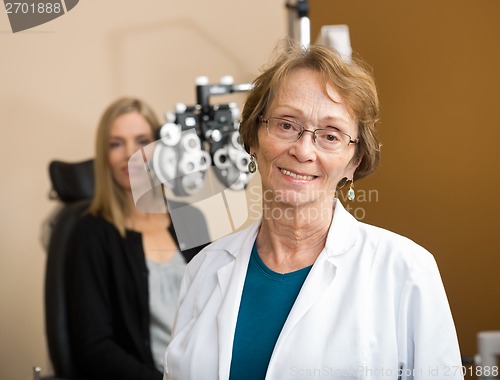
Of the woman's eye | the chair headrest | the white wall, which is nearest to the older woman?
the woman's eye

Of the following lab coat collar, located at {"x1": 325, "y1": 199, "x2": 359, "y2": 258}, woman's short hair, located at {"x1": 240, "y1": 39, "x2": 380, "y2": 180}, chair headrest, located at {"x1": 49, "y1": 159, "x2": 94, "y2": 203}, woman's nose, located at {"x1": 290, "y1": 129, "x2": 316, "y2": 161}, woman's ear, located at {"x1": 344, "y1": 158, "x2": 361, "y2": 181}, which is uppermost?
woman's short hair, located at {"x1": 240, "y1": 39, "x2": 380, "y2": 180}

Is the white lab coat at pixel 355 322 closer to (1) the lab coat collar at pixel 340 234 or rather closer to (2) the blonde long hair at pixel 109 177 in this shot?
(1) the lab coat collar at pixel 340 234

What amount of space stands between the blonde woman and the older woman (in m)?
0.61

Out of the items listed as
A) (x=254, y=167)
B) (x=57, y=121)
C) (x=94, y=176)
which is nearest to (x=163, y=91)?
(x=57, y=121)

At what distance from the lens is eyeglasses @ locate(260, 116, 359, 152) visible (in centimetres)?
114

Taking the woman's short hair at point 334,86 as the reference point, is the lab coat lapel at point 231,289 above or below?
below

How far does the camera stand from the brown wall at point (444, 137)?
1721mm

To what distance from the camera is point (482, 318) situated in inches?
66.2

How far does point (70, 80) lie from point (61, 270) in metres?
0.90

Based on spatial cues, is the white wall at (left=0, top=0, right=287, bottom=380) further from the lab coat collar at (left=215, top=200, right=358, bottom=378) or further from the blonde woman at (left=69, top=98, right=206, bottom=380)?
the lab coat collar at (left=215, top=200, right=358, bottom=378)

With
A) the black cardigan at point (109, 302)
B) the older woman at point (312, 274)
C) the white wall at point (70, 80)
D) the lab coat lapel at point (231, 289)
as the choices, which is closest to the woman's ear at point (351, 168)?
the older woman at point (312, 274)

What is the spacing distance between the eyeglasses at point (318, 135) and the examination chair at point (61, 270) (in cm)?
82

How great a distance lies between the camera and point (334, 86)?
113 centimetres

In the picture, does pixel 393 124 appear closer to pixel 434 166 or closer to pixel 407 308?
pixel 434 166
